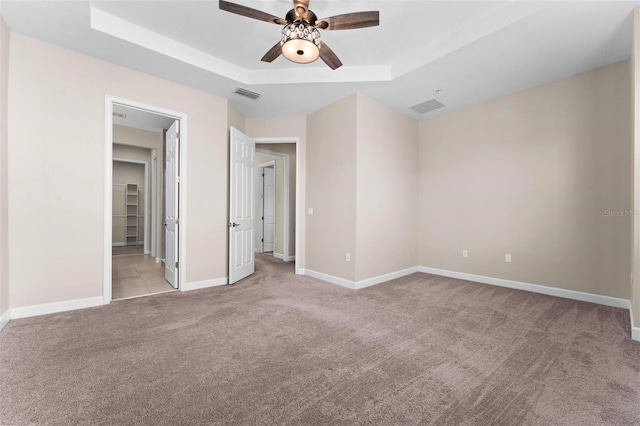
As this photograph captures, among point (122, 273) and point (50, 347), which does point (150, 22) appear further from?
point (122, 273)

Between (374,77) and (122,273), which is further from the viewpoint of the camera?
(122,273)

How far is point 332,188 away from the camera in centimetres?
443

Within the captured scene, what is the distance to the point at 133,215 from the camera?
8898 millimetres

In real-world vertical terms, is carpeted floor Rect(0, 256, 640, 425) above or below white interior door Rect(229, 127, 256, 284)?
below

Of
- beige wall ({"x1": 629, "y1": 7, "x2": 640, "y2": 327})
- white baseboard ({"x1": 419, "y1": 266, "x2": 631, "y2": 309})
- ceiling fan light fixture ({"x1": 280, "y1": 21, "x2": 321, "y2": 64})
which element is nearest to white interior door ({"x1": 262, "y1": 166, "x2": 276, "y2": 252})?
white baseboard ({"x1": 419, "y1": 266, "x2": 631, "y2": 309})

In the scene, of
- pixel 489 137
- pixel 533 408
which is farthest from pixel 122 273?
pixel 489 137

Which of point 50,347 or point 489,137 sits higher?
point 489,137

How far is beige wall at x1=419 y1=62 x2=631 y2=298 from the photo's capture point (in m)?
3.32

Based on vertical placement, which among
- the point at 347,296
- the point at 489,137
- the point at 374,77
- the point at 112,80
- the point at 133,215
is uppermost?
the point at 374,77

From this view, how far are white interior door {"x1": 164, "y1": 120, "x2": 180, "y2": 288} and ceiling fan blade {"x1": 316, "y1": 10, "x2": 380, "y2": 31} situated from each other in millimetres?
2622

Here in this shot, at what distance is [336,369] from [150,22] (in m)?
3.66

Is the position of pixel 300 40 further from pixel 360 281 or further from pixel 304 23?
pixel 360 281

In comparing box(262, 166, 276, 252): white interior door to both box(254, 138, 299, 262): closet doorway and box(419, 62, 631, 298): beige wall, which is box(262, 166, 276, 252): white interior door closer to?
box(254, 138, 299, 262): closet doorway

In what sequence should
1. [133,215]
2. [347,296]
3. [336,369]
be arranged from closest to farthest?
[336,369]
[347,296]
[133,215]
